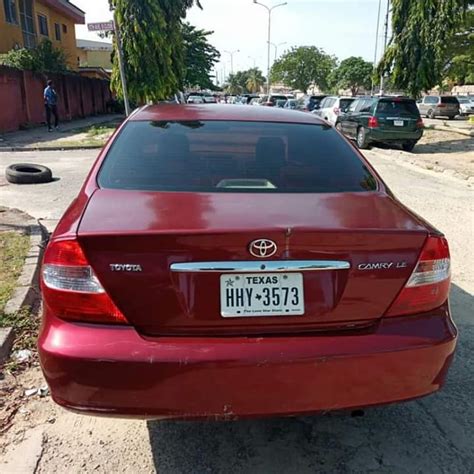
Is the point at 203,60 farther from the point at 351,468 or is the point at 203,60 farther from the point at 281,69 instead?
the point at 351,468

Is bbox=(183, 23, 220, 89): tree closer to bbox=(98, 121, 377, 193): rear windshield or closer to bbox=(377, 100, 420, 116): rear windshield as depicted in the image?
bbox=(377, 100, 420, 116): rear windshield

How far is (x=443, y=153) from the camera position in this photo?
1541 centimetres

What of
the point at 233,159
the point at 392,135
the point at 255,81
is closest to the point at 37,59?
the point at 392,135

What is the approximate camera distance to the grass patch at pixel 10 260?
156 inches

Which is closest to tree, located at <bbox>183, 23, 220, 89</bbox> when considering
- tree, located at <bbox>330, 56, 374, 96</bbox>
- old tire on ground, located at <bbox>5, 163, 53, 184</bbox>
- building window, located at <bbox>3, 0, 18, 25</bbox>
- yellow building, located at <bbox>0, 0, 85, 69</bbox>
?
yellow building, located at <bbox>0, 0, 85, 69</bbox>

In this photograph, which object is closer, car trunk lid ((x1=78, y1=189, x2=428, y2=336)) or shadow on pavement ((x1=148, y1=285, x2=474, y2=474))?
car trunk lid ((x1=78, y1=189, x2=428, y2=336))

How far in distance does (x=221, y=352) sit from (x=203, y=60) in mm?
45709

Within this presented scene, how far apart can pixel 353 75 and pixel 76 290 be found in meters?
72.0

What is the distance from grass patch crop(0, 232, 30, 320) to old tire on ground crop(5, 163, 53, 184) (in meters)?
4.10

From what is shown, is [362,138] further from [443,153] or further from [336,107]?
[336,107]

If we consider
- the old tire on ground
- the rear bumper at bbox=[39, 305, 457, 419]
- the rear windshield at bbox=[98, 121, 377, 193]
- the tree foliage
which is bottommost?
the old tire on ground

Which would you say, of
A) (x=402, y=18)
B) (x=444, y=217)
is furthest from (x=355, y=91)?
(x=444, y=217)

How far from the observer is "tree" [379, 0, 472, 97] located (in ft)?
57.2

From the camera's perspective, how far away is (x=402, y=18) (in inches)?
734
